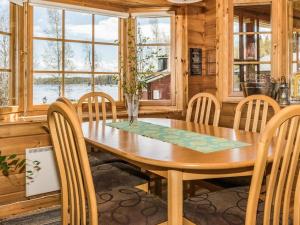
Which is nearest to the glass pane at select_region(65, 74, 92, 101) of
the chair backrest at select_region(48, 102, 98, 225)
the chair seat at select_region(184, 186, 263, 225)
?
the chair backrest at select_region(48, 102, 98, 225)

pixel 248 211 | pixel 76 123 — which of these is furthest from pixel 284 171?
pixel 76 123

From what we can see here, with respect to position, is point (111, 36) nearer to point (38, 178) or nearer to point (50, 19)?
point (50, 19)

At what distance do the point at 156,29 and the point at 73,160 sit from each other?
2.56 metres

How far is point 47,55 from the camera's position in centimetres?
306

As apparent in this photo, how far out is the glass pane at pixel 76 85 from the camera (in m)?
Result: 3.20

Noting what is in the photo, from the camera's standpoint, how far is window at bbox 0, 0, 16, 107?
271 centimetres

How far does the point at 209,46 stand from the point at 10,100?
7.18ft

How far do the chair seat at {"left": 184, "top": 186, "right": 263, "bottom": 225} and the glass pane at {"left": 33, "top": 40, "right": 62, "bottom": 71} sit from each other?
211cm

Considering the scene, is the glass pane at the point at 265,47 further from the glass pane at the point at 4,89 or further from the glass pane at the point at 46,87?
the glass pane at the point at 4,89

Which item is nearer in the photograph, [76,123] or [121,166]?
[76,123]

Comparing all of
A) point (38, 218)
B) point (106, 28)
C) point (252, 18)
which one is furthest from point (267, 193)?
point (106, 28)

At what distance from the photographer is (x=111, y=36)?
11.3 ft

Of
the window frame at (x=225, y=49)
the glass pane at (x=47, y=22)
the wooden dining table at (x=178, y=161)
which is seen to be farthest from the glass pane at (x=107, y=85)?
the wooden dining table at (x=178, y=161)

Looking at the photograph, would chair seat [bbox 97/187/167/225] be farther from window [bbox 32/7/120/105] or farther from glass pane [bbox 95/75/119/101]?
glass pane [bbox 95/75/119/101]
